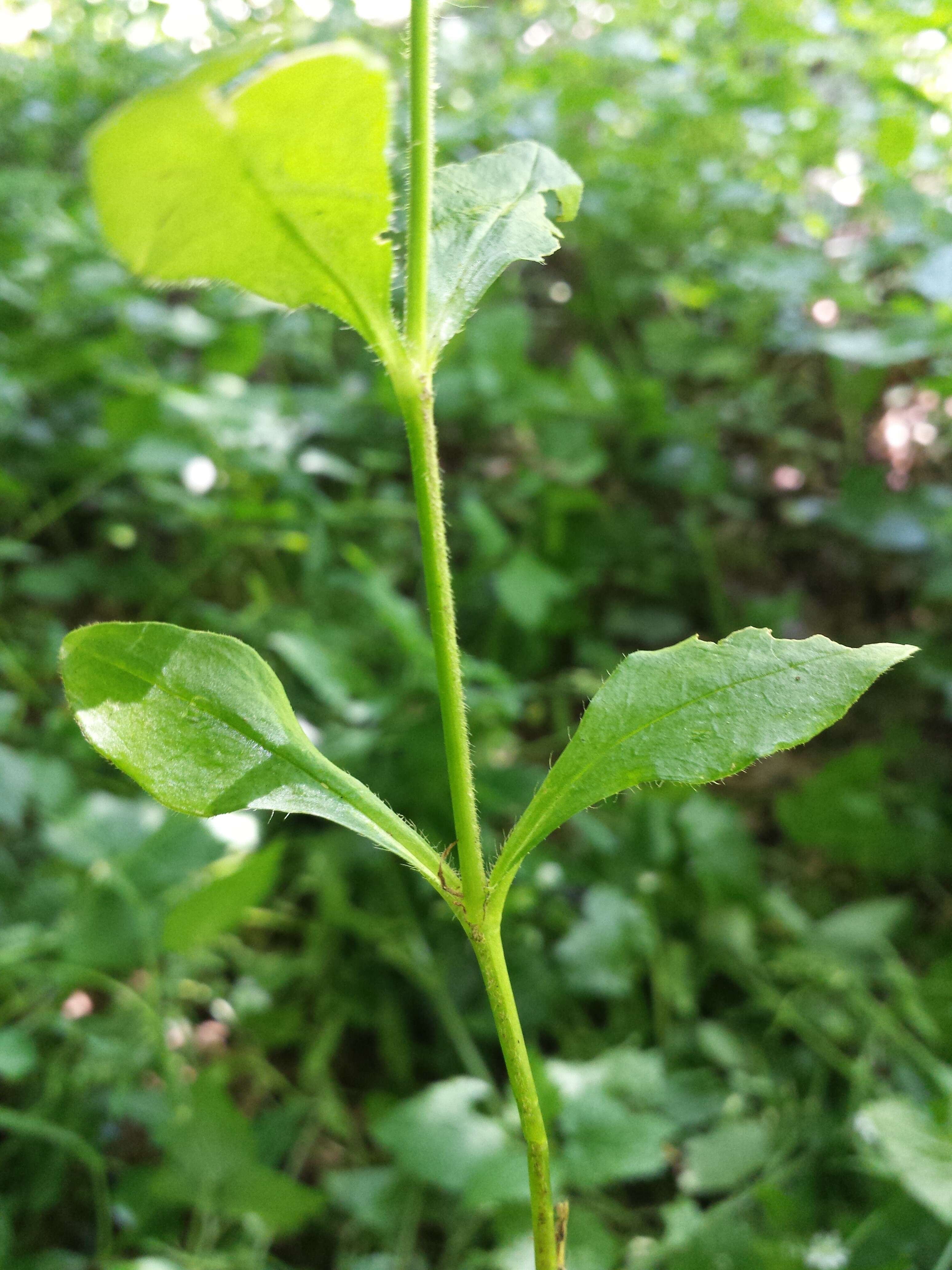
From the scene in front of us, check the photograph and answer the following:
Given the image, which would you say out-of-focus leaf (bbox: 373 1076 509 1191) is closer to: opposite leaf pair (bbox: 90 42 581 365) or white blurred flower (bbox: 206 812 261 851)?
white blurred flower (bbox: 206 812 261 851)

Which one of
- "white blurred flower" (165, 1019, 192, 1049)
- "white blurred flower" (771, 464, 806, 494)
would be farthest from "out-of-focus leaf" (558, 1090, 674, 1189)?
"white blurred flower" (771, 464, 806, 494)

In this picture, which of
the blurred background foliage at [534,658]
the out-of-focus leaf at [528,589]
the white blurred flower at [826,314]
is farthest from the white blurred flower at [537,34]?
the out-of-focus leaf at [528,589]

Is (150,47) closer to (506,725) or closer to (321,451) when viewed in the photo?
(321,451)

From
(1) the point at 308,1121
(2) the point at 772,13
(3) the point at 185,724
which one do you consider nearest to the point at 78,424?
(1) the point at 308,1121

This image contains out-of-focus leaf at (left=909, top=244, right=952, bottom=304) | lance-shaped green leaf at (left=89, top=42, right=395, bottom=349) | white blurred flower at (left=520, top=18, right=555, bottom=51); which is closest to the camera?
lance-shaped green leaf at (left=89, top=42, right=395, bottom=349)

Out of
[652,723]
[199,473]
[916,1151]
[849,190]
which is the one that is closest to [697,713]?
[652,723]

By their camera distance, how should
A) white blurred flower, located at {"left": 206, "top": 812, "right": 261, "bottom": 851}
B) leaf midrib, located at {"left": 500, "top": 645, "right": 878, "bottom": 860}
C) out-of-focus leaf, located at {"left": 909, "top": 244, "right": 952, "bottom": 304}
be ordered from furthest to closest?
out-of-focus leaf, located at {"left": 909, "top": 244, "right": 952, "bottom": 304} → white blurred flower, located at {"left": 206, "top": 812, "right": 261, "bottom": 851} → leaf midrib, located at {"left": 500, "top": 645, "right": 878, "bottom": 860}

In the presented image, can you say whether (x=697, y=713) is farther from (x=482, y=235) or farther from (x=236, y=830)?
(x=236, y=830)
